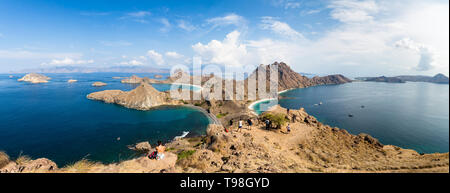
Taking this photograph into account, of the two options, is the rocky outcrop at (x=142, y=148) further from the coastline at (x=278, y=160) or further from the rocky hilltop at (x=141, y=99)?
the rocky hilltop at (x=141, y=99)

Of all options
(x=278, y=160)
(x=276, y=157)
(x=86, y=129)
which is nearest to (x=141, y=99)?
(x=86, y=129)

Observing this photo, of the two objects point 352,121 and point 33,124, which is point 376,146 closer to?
point 352,121

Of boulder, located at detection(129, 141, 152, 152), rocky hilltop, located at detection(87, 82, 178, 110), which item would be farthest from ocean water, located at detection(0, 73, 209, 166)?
rocky hilltop, located at detection(87, 82, 178, 110)

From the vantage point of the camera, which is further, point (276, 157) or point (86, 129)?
point (86, 129)

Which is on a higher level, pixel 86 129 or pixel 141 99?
pixel 141 99

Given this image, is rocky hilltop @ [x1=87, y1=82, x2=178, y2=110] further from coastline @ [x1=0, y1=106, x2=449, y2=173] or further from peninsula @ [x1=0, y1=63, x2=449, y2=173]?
coastline @ [x1=0, y1=106, x2=449, y2=173]

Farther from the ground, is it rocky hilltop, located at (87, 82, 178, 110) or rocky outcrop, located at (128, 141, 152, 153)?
rocky hilltop, located at (87, 82, 178, 110)

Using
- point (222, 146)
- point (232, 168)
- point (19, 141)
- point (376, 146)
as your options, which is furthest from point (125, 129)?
point (376, 146)

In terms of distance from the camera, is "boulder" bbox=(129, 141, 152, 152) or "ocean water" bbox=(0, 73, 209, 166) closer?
"ocean water" bbox=(0, 73, 209, 166)

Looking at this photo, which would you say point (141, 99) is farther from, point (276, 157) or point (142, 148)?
point (276, 157)
